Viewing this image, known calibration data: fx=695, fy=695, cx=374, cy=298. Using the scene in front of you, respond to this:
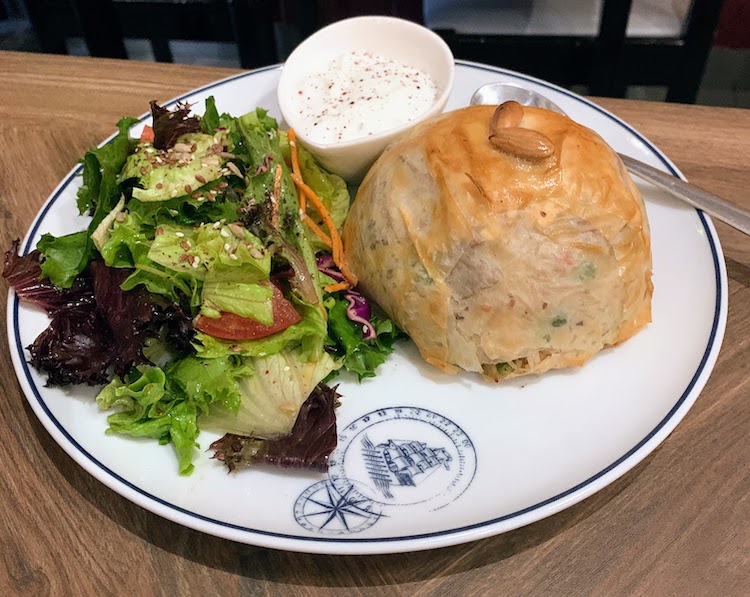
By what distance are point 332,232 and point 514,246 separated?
678 mm

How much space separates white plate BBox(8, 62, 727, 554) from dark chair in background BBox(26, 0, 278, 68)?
3.19 meters

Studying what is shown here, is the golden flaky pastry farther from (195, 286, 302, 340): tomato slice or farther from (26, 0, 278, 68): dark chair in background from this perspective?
(26, 0, 278, 68): dark chair in background

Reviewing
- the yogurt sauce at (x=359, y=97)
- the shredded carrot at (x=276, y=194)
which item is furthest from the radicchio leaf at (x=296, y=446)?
the yogurt sauce at (x=359, y=97)

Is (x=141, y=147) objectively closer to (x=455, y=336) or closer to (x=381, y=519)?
(x=455, y=336)

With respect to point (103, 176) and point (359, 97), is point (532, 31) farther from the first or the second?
point (103, 176)

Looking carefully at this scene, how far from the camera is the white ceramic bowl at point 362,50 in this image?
233 cm

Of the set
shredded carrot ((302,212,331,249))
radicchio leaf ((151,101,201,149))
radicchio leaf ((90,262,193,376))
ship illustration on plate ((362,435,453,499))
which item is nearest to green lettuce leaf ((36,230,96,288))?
radicchio leaf ((90,262,193,376))

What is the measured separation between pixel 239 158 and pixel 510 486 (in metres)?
1.33

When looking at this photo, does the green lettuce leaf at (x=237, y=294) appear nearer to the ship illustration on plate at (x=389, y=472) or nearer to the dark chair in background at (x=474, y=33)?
the ship illustration on plate at (x=389, y=472)

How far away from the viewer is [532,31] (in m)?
4.59

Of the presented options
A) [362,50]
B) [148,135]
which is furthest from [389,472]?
[362,50]

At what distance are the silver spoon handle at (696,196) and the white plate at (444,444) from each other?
0.45 feet

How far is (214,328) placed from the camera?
6.15 feet

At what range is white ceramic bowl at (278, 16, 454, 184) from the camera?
233 cm
